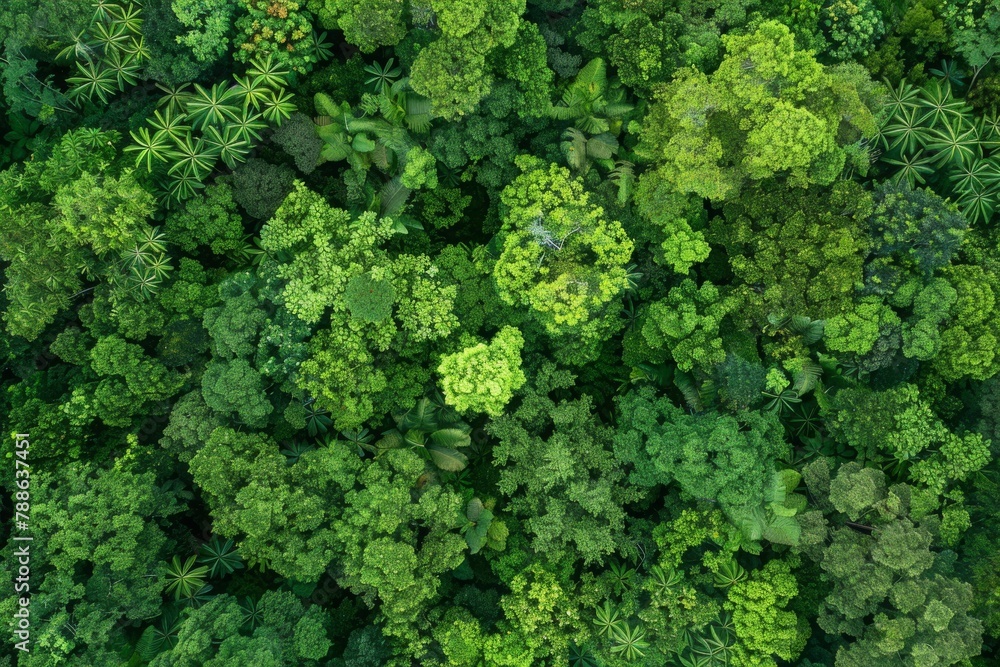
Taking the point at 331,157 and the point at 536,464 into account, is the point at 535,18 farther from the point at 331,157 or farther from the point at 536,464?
the point at 536,464

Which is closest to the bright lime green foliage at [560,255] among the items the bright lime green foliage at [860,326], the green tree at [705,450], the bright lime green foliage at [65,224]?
the green tree at [705,450]

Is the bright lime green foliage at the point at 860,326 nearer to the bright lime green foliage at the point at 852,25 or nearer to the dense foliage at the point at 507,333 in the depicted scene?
the dense foliage at the point at 507,333

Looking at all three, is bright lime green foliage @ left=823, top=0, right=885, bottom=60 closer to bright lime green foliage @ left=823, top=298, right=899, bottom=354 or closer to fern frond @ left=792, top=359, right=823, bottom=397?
bright lime green foliage @ left=823, top=298, right=899, bottom=354

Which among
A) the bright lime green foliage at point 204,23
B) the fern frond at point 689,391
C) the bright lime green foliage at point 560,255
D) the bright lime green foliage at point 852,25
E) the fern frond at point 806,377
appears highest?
the bright lime green foliage at point 852,25

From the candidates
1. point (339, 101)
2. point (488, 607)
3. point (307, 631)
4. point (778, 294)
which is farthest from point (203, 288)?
point (778, 294)

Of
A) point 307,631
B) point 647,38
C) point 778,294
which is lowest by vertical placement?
point 307,631
